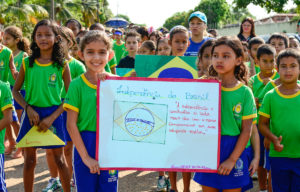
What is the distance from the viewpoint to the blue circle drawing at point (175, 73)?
10.5ft

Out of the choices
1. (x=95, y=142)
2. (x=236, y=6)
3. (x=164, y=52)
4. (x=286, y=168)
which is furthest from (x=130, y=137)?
(x=236, y=6)

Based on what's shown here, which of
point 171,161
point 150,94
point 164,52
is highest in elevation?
point 164,52

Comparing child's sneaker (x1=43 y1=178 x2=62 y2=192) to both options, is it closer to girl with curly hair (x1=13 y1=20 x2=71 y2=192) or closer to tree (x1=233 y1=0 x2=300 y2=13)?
girl with curly hair (x1=13 y1=20 x2=71 y2=192)

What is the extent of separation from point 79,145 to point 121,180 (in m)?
2.26

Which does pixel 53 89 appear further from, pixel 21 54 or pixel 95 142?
pixel 21 54

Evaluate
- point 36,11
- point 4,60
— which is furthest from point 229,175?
point 36,11

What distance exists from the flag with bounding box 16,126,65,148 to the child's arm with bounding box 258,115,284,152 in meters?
2.01

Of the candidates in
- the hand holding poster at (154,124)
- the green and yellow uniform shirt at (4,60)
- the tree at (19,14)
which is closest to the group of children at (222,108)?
the hand holding poster at (154,124)

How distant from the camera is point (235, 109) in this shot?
8.25 ft

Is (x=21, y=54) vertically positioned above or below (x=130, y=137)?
above

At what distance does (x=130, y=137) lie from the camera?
2.46 metres

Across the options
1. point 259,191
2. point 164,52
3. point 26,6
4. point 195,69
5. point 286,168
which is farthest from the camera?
point 26,6

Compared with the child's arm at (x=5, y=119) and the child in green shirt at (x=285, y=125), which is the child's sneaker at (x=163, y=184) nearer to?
the child in green shirt at (x=285, y=125)

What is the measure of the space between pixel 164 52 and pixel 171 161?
9.38 feet
